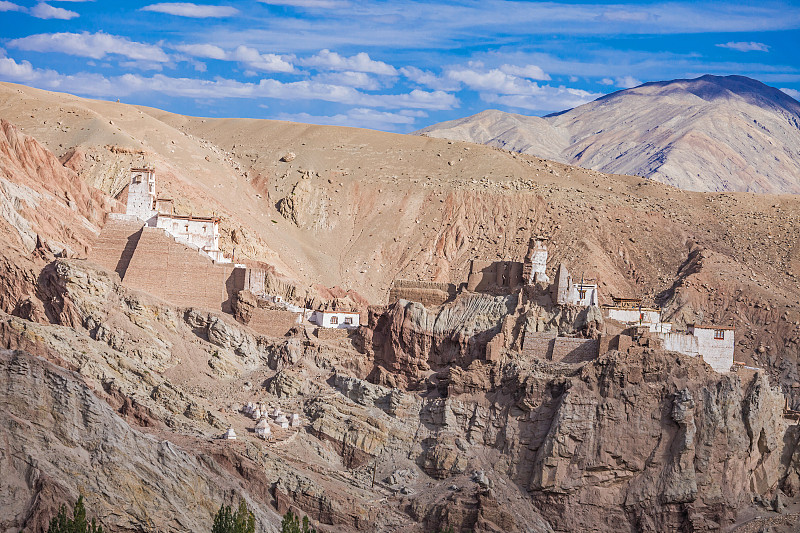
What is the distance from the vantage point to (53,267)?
3423 inches

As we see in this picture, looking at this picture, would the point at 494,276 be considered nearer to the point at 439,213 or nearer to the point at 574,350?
the point at 574,350

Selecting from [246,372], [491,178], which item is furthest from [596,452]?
[491,178]

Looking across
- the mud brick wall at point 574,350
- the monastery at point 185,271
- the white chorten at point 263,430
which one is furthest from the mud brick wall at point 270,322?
the mud brick wall at point 574,350

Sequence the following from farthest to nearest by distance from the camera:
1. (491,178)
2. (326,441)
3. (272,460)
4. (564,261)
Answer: (491,178), (564,261), (326,441), (272,460)

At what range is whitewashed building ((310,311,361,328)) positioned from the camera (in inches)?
3777

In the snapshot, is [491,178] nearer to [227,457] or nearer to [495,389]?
[495,389]

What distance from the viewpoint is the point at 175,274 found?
3602 inches

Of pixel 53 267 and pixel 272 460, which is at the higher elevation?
pixel 53 267

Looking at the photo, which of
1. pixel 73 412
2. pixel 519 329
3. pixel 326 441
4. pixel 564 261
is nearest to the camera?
pixel 73 412

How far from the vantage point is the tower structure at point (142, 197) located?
99.2 metres

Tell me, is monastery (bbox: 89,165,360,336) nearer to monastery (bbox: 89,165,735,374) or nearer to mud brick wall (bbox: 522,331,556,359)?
monastery (bbox: 89,165,735,374)

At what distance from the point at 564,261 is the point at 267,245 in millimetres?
23486

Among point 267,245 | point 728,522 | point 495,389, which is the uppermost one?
point 267,245

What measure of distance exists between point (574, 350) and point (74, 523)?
3372cm
